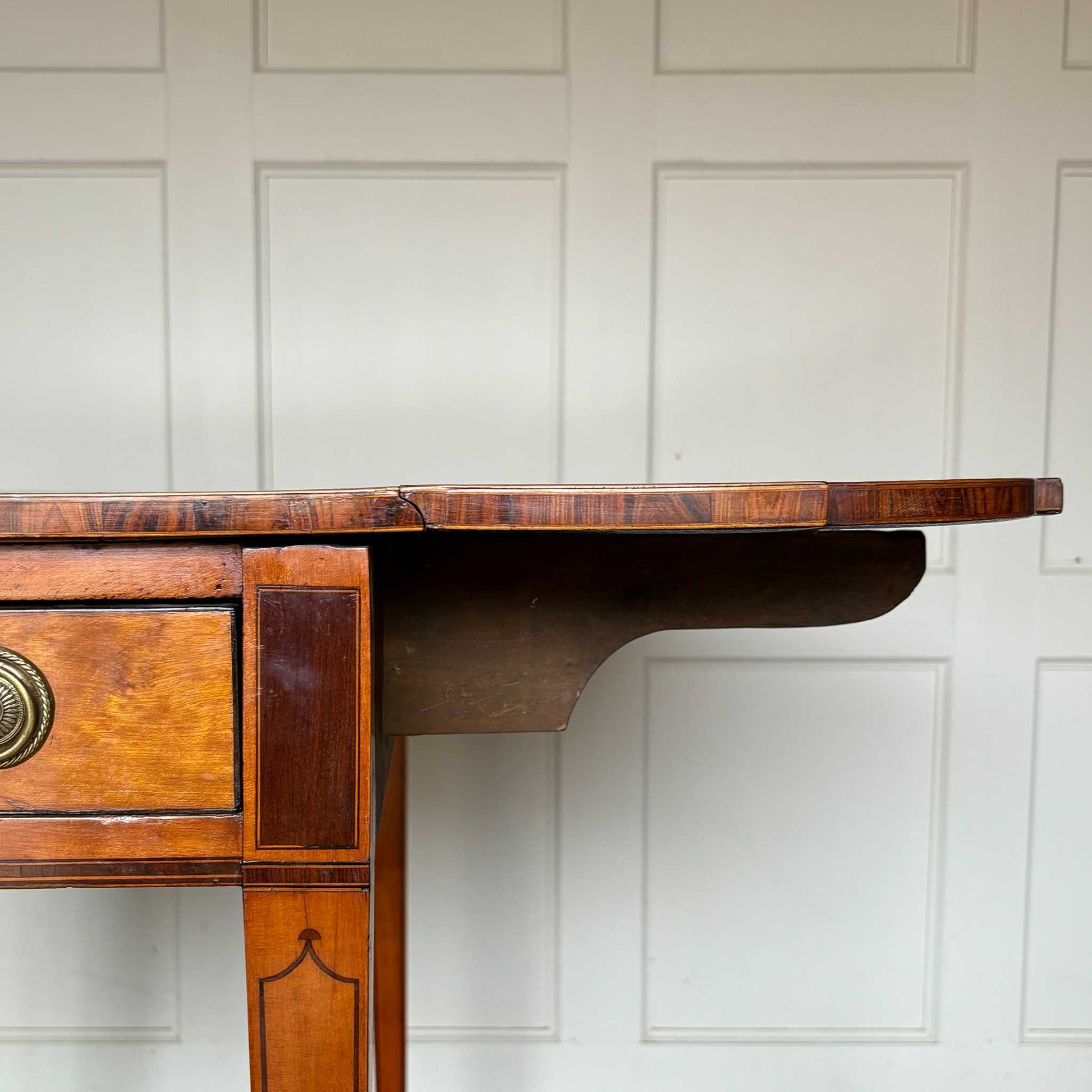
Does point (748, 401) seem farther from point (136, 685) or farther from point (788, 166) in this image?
point (136, 685)

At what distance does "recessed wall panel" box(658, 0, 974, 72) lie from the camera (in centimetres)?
123

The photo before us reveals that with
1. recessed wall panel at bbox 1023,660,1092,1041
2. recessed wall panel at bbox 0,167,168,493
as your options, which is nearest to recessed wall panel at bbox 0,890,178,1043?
recessed wall panel at bbox 0,167,168,493

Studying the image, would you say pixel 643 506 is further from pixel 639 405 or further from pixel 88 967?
pixel 88 967

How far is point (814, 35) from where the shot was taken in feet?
4.04

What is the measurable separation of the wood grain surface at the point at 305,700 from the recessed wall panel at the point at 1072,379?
1114 mm

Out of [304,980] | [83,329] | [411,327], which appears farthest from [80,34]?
[304,980]

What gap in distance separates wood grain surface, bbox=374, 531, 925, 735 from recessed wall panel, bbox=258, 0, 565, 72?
2.80 feet

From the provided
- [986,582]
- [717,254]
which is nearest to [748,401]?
[717,254]

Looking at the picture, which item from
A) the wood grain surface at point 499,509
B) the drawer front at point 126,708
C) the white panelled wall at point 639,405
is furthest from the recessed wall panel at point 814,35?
the drawer front at point 126,708

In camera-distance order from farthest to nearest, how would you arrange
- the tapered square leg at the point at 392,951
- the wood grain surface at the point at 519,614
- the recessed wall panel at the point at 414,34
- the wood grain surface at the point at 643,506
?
1. the recessed wall panel at the point at 414,34
2. the tapered square leg at the point at 392,951
3. the wood grain surface at the point at 519,614
4. the wood grain surface at the point at 643,506

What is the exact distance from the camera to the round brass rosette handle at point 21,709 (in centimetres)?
51

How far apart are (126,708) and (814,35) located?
121 centimetres

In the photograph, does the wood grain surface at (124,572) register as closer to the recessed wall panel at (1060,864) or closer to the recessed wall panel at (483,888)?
the recessed wall panel at (483,888)

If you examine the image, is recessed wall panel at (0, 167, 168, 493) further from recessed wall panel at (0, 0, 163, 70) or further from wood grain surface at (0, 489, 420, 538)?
wood grain surface at (0, 489, 420, 538)
